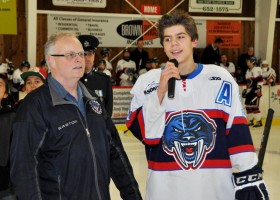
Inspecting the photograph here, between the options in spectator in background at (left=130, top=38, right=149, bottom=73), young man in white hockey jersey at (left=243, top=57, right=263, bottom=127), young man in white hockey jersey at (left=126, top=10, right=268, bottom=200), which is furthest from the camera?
spectator in background at (left=130, top=38, right=149, bottom=73)

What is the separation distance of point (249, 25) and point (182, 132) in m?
17.1

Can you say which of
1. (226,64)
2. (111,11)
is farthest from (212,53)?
(111,11)

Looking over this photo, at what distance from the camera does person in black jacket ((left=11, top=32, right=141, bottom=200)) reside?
2.41 meters

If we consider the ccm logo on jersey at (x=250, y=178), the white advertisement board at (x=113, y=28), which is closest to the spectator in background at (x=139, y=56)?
the white advertisement board at (x=113, y=28)

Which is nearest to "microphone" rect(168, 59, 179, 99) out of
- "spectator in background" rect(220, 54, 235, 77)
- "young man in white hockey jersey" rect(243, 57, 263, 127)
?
"young man in white hockey jersey" rect(243, 57, 263, 127)

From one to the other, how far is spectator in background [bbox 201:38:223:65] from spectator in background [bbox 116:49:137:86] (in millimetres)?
2507

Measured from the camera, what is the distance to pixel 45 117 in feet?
8.04

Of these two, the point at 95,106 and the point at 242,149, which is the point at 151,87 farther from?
the point at 242,149

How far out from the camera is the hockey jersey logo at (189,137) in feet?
8.34

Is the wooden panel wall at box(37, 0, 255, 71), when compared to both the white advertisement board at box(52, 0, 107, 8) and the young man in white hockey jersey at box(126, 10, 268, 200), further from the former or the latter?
the young man in white hockey jersey at box(126, 10, 268, 200)

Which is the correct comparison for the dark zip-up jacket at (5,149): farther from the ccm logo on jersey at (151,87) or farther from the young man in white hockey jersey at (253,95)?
the young man in white hockey jersey at (253,95)

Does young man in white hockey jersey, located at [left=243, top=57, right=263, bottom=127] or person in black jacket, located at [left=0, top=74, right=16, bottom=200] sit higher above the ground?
person in black jacket, located at [left=0, top=74, right=16, bottom=200]

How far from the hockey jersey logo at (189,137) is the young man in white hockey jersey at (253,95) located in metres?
11.9

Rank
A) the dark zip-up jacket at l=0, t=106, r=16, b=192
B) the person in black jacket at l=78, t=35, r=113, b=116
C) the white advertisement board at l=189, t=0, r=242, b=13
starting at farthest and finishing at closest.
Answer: the white advertisement board at l=189, t=0, r=242, b=13 < the person in black jacket at l=78, t=35, r=113, b=116 < the dark zip-up jacket at l=0, t=106, r=16, b=192
